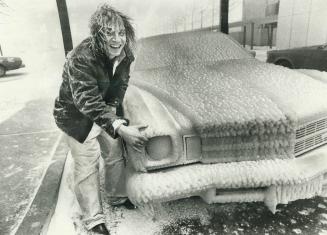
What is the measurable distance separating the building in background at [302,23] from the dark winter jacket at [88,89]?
18.0 feet

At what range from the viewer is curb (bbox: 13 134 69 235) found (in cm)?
194

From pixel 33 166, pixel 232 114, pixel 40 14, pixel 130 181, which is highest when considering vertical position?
pixel 40 14

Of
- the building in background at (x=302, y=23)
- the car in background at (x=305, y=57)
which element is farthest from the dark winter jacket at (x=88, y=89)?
the building in background at (x=302, y=23)

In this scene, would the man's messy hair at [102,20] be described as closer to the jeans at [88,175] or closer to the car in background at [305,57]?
the jeans at [88,175]

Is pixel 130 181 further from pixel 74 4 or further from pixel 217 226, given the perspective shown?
pixel 74 4

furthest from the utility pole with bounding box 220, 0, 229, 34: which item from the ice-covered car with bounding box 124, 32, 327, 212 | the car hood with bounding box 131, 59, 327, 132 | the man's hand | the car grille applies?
the man's hand

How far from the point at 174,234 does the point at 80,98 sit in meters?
1.05

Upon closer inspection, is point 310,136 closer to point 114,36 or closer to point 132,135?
point 132,135

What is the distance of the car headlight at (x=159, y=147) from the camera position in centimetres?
166

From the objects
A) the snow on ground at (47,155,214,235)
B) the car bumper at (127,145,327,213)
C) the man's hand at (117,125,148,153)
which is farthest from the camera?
the snow on ground at (47,155,214,235)

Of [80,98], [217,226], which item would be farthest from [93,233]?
[80,98]

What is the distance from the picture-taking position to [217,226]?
6.20ft

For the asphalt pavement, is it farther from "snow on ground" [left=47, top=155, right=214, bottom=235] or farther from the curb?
"snow on ground" [left=47, top=155, right=214, bottom=235]

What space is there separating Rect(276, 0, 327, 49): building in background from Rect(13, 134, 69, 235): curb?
5714mm
